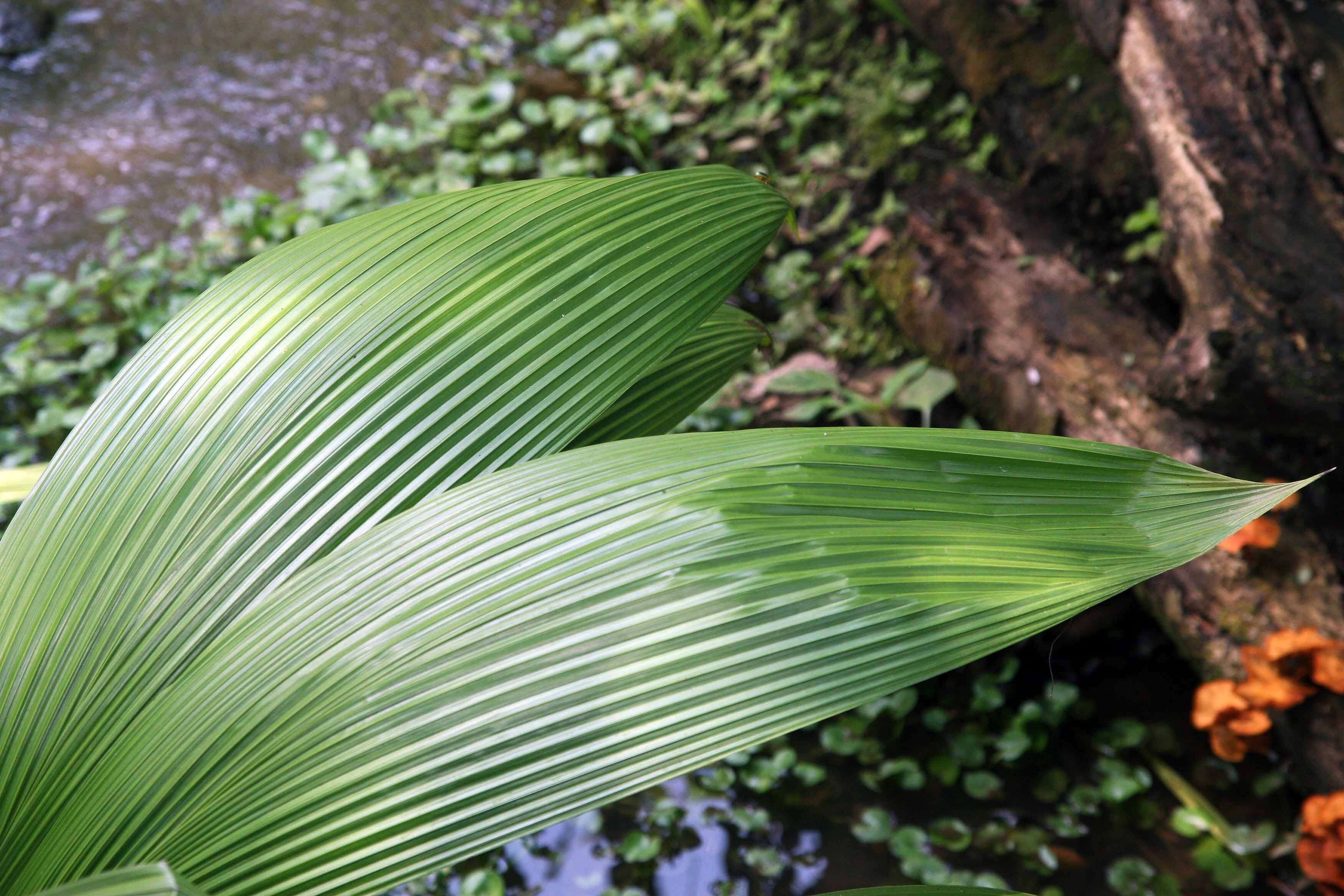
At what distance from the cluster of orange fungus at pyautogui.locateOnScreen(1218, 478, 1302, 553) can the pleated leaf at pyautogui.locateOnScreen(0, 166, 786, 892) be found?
3.42 feet

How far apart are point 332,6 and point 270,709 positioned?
3.55 metres

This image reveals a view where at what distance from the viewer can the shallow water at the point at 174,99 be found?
2717 millimetres

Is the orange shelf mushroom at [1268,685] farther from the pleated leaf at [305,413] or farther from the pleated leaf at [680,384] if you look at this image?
the pleated leaf at [305,413]

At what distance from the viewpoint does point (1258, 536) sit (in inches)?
55.1

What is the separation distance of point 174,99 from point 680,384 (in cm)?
293

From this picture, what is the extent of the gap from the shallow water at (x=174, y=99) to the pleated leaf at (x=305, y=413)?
2.27 metres

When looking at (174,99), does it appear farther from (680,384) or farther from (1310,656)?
(1310,656)

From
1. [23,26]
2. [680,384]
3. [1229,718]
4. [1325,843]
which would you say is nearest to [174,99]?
[23,26]

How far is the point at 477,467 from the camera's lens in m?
0.67

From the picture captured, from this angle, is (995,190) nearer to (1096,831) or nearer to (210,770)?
(1096,831)

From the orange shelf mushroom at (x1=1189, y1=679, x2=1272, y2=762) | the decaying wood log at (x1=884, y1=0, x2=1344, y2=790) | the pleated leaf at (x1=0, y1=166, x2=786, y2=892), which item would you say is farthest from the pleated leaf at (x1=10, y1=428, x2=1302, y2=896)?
the orange shelf mushroom at (x1=1189, y1=679, x2=1272, y2=762)

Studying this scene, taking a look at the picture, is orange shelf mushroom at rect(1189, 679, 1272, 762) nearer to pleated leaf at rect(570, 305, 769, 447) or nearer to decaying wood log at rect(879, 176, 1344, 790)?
decaying wood log at rect(879, 176, 1344, 790)

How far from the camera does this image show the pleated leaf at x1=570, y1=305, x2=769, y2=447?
3.04 ft

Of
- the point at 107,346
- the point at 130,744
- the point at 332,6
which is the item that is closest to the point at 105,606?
the point at 130,744
